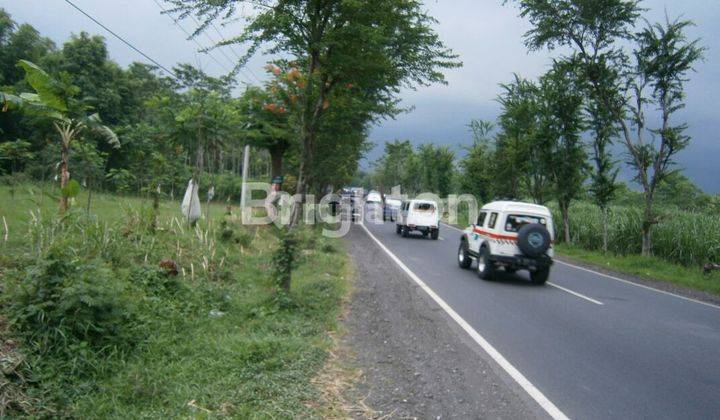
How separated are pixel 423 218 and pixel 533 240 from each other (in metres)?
12.8

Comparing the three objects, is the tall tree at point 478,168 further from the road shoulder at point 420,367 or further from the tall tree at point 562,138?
the road shoulder at point 420,367

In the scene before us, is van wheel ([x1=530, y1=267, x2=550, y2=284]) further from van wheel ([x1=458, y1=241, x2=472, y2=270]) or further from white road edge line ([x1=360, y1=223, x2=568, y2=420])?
white road edge line ([x1=360, y1=223, x2=568, y2=420])

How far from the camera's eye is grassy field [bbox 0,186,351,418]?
4.57 metres

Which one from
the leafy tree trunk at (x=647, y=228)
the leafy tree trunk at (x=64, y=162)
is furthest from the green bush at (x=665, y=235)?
the leafy tree trunk at (x=64, y=162)

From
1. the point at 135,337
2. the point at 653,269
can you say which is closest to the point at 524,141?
the point at 653,269

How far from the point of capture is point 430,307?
967 cm

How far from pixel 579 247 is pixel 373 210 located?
24094mm

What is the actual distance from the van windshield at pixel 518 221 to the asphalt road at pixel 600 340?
4.66 feet

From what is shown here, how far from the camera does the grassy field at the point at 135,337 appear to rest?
4570mm

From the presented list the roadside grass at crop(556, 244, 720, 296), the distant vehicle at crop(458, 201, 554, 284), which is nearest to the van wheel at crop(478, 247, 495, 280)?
the distant vehicle at crop(458, 201, 554, 284)

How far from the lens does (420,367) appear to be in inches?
246

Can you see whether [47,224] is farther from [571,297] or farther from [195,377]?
[571,297]

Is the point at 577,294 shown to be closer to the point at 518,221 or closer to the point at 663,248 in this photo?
the point at 518,221

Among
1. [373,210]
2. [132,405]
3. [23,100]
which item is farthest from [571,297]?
[373,210]
